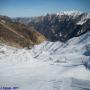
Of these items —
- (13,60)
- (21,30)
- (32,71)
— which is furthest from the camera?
(21,30)

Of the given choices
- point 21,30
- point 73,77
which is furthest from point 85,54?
point 21,30

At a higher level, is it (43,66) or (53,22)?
(53,22)

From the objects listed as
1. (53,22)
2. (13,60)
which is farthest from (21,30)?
(53,22)

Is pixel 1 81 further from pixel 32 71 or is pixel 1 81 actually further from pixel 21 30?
pixel 21 30

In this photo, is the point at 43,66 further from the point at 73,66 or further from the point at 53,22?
the point at 53,22

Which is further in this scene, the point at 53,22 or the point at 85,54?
the point at 53,22

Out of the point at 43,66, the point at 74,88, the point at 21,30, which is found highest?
Result: the point at 21,30

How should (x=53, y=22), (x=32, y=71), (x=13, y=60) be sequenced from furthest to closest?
(x=53, y=22) < (x=13, y=60) < (x=32, y=71)
